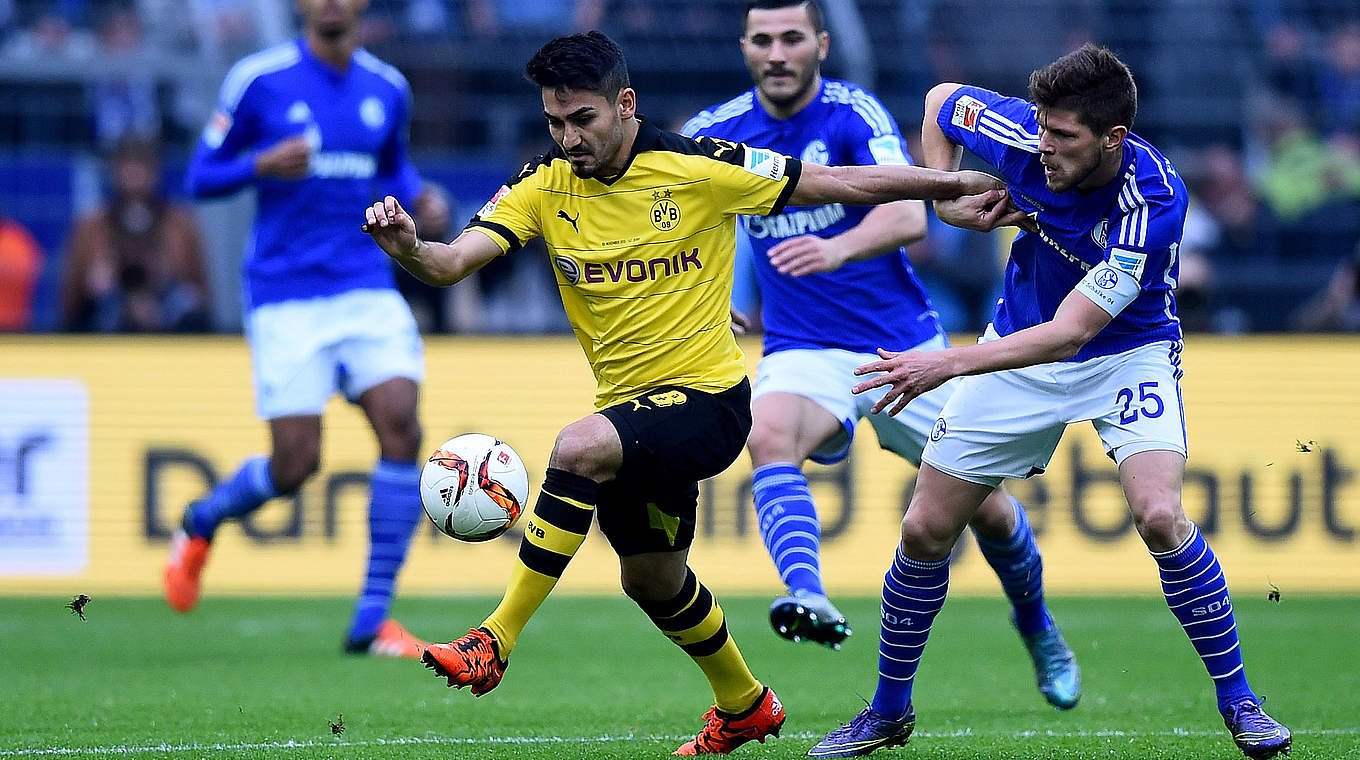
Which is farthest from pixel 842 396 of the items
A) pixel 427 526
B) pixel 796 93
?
pixel 427 526

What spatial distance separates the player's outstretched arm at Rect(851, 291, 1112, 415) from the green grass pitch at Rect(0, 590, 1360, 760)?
1252 millimetres

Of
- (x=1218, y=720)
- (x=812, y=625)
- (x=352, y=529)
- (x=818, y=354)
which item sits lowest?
(x=352, y=529)

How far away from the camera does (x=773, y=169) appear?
17.3 feet

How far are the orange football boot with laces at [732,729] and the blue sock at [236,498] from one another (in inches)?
132

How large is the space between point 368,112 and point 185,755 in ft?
12.8

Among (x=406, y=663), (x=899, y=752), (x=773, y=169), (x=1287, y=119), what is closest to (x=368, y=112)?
(x=406, y=663)

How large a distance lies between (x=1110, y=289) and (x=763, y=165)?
3.52 feet

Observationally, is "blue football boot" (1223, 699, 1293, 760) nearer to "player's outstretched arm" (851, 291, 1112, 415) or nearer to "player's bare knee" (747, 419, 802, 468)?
"player's outstretched arm" (851, 291, 1112, 415)

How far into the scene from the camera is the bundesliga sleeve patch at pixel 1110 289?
199 inches

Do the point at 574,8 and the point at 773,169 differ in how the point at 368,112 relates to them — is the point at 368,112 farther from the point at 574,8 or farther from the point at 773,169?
the point at 574,8

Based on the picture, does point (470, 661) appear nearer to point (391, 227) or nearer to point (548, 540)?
point (548, 540)

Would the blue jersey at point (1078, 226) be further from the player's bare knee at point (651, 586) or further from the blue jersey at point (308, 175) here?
the blue jersey at point (308, 175)

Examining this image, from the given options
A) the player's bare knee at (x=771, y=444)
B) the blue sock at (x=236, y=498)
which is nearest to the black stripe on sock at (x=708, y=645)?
the player's bare knee at (x=771, y=444)

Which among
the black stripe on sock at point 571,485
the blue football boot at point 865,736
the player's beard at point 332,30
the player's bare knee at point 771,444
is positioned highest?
the player's beard at point 332,30
